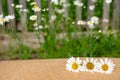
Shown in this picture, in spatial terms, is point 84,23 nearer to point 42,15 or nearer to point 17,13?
point 42,15

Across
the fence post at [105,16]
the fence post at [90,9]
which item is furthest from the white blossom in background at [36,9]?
the fence post at [105,16]

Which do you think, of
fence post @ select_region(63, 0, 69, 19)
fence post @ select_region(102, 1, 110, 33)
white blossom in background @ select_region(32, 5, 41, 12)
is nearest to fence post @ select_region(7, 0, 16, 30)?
white blossom in background @ select_region(32, 5, 41, 12)

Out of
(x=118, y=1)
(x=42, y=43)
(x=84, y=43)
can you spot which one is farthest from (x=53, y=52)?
(x=118, y=1)

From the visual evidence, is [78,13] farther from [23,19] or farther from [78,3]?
[23,19]

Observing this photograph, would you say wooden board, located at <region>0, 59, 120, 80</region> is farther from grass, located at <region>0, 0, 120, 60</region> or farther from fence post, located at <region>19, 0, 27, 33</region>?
fence post, located at <region>19, 0, 27, 33</region>

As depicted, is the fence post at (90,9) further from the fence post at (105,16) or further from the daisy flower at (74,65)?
the daisy flower at (74,65)

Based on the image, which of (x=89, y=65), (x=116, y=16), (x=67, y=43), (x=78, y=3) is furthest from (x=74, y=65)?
(x=116, y=16)
